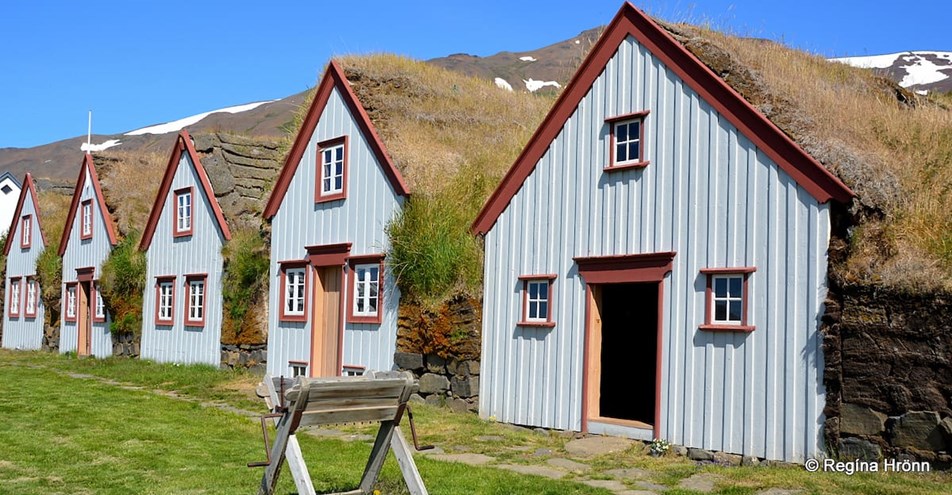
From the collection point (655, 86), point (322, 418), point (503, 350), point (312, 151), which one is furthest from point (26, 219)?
point (322, 418)

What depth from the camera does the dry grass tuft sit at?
1107 centimetres

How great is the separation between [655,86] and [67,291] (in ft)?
83.1

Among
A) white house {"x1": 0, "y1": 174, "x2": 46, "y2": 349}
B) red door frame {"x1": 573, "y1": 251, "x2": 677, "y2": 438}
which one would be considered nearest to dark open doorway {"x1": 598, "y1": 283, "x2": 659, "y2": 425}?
red door frame {"x1": 573, "y1": 251, "x2": 677, "y2": 438}

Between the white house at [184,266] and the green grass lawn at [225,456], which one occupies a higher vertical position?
the white house at [184,266]

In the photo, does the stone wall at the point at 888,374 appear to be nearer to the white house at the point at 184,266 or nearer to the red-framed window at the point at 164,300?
the white house at the point at 184,266

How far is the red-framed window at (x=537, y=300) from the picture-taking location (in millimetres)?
14836

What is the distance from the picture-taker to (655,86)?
A: 13.6 m

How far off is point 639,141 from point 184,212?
16.0 meters

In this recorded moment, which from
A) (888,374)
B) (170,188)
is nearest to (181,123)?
(170,188)

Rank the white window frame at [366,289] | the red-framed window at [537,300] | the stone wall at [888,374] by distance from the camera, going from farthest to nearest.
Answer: the white window frame at [366,289], the red-framed window at [537,300], the stone wall at [888,374]

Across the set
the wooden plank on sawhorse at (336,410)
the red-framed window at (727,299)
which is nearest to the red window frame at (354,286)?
the red-framed window at (727,299)

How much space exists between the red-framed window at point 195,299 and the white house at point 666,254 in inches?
444

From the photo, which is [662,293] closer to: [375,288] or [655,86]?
[655,86]

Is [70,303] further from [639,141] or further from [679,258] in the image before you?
[679,258]
